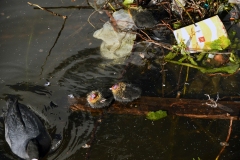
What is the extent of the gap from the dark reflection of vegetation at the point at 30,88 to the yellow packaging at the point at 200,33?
5.69 feet

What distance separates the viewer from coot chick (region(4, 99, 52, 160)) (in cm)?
357

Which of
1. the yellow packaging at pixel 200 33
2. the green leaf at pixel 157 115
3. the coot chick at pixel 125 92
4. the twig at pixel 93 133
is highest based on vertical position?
the yellow packaging at pixel 200 33

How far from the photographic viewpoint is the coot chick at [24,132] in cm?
357

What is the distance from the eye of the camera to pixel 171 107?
4047 mm

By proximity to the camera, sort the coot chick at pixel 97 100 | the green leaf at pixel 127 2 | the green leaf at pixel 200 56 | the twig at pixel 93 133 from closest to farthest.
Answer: the twig at pixel 93 133, the coot chick at pixel 97 100, the green leaf at pixel 200 56, the green leaf at pixel 127 2

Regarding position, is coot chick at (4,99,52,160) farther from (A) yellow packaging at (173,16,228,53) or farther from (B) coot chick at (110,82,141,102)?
(A) yellow packaging at (173,16,228,53)

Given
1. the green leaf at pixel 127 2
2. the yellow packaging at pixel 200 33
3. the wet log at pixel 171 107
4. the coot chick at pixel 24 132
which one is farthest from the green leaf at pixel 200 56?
the coot chick at pixel 24 132

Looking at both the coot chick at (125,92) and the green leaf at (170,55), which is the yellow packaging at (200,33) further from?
the coot chick at (125,92)

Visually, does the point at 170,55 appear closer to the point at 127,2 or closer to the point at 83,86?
the point at 127,2

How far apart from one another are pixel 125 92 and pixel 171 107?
0.54m

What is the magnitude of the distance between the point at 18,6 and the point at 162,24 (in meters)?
2.04

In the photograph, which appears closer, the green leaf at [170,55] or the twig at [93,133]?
the twig at [93,133]

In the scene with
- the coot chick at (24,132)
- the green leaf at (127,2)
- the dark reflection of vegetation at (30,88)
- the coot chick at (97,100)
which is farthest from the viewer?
the green leaf at (127,2)

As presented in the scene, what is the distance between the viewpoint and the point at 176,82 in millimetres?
4281
